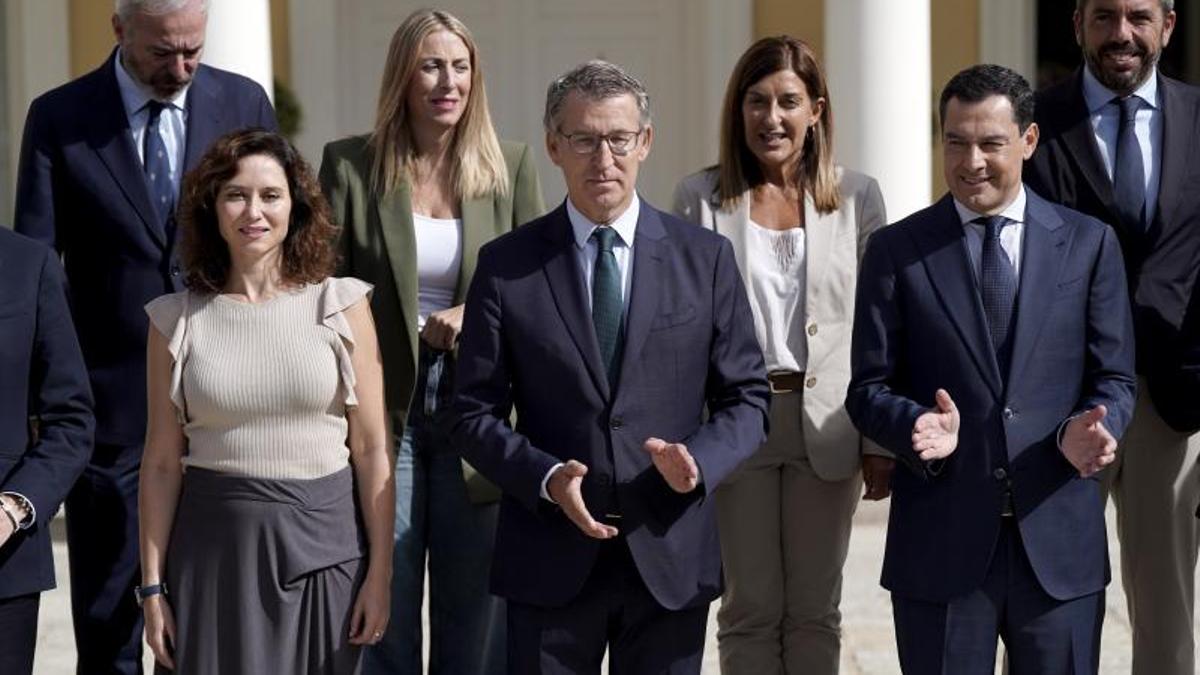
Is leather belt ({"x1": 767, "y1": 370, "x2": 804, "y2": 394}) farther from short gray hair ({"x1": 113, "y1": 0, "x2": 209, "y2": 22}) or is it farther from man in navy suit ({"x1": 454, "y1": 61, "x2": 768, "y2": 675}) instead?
short gray hair ({"x1": 113, "y1": 0, "x2": 209, "y2": 22})

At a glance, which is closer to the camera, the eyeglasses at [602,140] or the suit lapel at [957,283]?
the eyeglasses at [602,140]

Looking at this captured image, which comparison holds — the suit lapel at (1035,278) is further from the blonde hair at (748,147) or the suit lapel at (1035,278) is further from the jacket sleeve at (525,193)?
the jacket sleeve at (525,193)

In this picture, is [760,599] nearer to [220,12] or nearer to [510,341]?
[510,341]

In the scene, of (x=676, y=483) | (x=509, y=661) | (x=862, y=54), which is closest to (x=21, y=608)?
(x=509, y=661)

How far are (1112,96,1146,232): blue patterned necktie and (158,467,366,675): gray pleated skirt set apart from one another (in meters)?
2.11

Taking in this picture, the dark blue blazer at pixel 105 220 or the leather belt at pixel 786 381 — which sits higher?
the dark blue blazer at pixel 105 220

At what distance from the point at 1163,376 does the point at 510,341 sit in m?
1.75

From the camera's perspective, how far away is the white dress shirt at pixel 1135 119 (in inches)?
201

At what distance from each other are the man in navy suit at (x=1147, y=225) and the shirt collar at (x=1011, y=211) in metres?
0.54

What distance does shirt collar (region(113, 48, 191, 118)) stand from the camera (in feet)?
16.5

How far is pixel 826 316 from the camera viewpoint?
5070 mm

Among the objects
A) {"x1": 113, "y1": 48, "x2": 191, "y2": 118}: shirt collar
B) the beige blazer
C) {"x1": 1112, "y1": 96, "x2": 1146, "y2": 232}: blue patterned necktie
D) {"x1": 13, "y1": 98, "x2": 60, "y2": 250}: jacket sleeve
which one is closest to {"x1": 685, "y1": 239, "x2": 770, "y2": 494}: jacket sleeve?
the beige blazer

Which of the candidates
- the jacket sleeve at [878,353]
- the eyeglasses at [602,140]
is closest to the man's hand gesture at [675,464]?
the jacket sleeve at [878,353]

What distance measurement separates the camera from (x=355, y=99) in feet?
35.4
